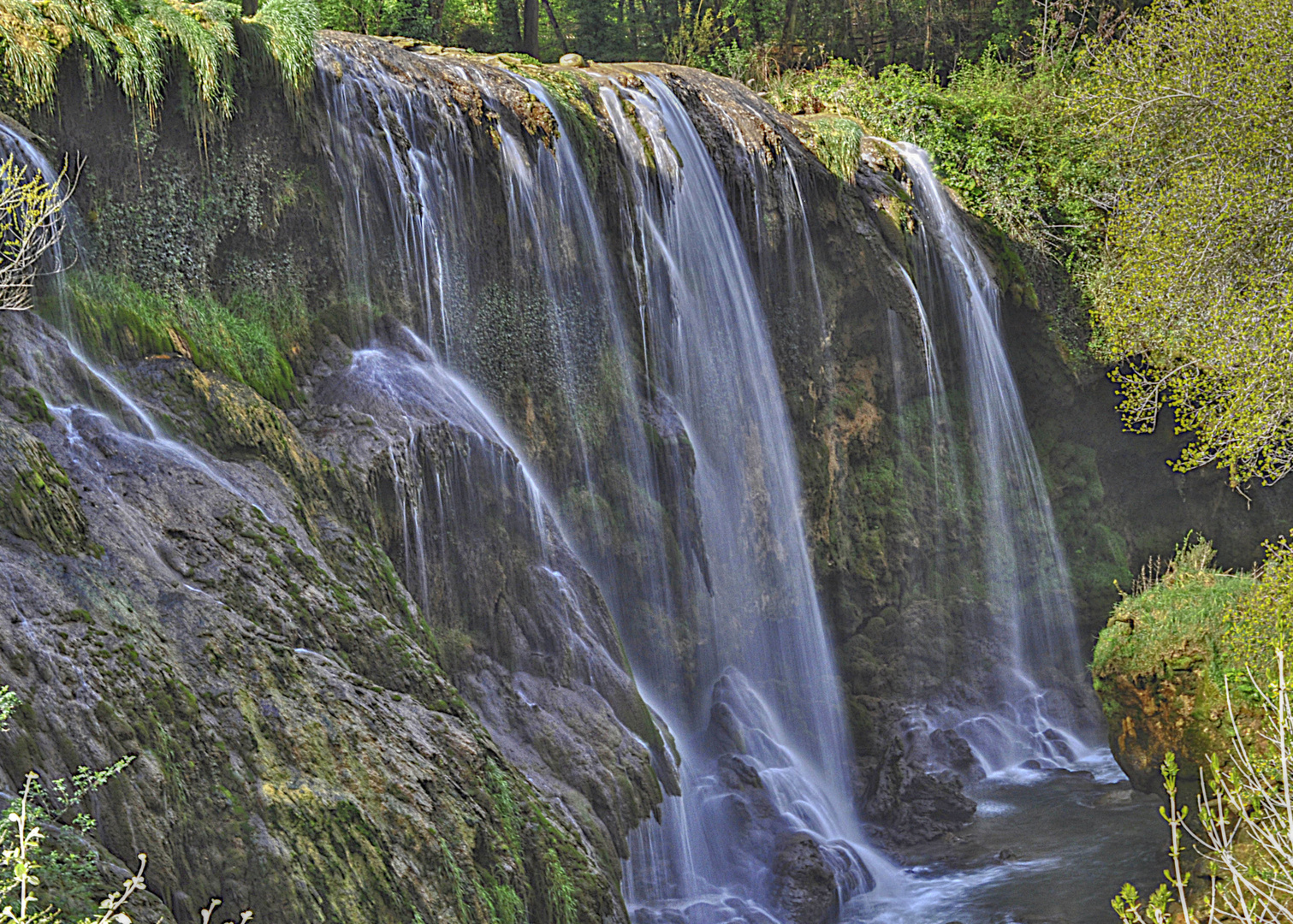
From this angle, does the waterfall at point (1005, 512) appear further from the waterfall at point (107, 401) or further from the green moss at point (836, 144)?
the waterfall at point (107, 401)

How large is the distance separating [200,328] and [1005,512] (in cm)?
1312

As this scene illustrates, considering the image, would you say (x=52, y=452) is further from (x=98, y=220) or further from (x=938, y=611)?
(x=938, y=611)

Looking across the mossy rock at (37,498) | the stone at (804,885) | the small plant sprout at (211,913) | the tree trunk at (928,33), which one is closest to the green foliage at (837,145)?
the stone at (804,885)

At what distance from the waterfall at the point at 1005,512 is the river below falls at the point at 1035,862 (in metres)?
2.76

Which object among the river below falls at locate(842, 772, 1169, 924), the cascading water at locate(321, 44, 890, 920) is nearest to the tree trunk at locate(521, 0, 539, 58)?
the cascading water at locate(321, 44, 890, 920)

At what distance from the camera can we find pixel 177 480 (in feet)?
23.3

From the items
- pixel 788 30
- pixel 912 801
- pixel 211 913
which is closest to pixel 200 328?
pixel 211 913

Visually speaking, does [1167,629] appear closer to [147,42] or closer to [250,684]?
[250,684]

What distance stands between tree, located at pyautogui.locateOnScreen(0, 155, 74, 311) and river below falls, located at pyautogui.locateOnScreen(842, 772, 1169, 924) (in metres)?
9.20

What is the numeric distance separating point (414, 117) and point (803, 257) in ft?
21.2

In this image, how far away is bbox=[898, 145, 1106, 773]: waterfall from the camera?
17.4 m

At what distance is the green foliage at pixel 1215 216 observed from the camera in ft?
34.9

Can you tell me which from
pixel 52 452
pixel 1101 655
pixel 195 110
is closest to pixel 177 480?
pixel 52 452

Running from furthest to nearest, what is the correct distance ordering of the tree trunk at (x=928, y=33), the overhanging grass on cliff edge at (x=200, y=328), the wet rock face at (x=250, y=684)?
the tree trunk at (x=928, y=33) < the overhanging grass on cliff edge at (x=200, y=328) < the wet rock face at (x=250, y=684)
